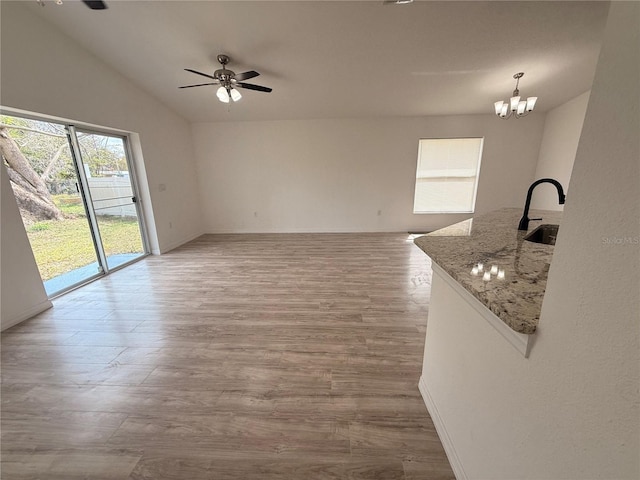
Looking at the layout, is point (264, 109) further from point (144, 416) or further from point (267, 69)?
point (144, 416)

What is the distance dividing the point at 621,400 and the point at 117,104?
5156mm

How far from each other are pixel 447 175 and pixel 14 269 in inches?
269

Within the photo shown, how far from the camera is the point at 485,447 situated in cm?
91

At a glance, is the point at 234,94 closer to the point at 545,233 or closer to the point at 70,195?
the point at 70,195

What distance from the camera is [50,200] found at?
2.77m

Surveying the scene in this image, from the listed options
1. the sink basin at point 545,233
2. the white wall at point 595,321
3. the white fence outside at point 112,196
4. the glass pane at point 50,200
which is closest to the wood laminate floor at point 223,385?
the glass pane at point 50,200

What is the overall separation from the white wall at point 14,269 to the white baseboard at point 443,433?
3619 mm

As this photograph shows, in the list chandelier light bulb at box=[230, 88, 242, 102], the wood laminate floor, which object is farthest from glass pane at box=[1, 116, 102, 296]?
chandelier light bulb at box=[230, 88, 242, 102]

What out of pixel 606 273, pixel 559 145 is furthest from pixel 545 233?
pixel 559 145

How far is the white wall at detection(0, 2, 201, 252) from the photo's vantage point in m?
2.36

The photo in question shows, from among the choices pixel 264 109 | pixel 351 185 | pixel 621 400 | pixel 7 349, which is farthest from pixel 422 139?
pixel 7 349

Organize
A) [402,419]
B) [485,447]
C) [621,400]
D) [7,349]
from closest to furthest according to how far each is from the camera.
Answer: [621,400]
[485,447]
[402,419]
[7,349]

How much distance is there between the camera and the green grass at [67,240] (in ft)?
8.85

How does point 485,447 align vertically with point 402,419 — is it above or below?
above
